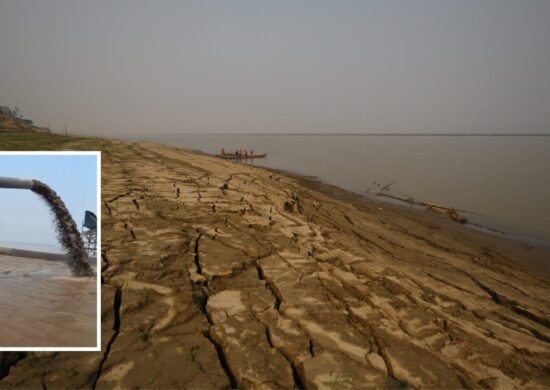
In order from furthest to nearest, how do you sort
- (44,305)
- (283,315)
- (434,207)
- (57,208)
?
(434,207)
(283,315)
(44,305)
(57,208)

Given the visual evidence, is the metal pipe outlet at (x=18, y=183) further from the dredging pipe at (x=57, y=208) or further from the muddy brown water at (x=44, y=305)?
the muddy brown water at (x=44, y=305)

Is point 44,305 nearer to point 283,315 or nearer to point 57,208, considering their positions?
point 57,208

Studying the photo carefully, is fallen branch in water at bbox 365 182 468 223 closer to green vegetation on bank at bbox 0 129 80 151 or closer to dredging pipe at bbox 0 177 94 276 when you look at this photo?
dredging pipe at bbox 0 177 94 276

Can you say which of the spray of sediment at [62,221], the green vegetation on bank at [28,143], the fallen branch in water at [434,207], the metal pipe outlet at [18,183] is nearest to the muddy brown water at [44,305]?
the spray of sediment at [62,221]

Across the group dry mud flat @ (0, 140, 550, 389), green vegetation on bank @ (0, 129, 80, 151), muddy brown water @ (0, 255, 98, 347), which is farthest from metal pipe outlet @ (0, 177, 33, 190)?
green vegetation on bank @ (0, 129, 80, 151)

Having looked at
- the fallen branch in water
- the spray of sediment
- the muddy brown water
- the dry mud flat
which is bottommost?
the fallen branch in water

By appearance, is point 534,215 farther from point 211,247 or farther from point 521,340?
point 211,247

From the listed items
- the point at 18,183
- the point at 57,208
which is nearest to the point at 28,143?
the point at 18,183
